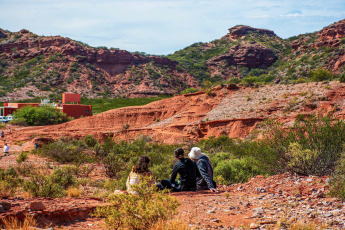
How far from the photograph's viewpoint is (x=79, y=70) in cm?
6381

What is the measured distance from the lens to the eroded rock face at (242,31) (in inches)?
3455

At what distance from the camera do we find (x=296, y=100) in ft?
78.2

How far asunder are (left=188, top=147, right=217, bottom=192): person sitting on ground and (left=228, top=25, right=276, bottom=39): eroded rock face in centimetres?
8650

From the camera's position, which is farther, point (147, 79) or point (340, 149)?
point (147, 79)

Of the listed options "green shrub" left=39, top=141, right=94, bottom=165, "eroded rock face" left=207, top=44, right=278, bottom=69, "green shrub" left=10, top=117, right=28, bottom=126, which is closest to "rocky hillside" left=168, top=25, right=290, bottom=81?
"eroded rock face" left=207, top=44, right=278, bottom=69

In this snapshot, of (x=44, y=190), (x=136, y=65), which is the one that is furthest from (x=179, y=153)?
(x=136, y=65)

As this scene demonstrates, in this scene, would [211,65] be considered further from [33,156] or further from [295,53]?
[33,156]

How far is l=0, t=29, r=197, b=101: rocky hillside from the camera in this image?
59.2m

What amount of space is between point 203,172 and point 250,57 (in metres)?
71.4

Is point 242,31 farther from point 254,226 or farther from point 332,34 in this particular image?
point 254,226

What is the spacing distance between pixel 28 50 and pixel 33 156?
2259 inches

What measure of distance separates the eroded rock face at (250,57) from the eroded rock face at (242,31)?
12.0 metres

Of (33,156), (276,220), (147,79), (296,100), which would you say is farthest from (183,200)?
(147,79)

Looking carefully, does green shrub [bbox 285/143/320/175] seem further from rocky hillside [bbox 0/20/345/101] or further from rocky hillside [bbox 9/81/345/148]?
rocky hillside [bbox 0/20/345/101]
